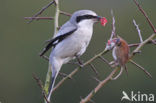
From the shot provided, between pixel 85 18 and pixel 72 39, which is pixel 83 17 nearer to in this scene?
pixel 85 18

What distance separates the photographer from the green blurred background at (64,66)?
30.1ft

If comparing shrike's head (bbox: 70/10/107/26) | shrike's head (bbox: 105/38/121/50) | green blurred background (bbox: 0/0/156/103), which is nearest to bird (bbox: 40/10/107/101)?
shrike's head (bbox: 70/10/107/26)

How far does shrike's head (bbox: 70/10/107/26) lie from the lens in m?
2.65

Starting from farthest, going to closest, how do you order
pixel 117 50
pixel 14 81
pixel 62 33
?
pixel 14 81, pixel 62 33, pixel 117 50

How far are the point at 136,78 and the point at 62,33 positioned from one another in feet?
25.3

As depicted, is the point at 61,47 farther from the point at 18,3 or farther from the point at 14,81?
the point at 18,3

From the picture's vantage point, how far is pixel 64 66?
849 centimetres

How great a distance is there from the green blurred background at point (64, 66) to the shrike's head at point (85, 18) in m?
5.59

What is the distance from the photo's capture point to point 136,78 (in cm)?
1023

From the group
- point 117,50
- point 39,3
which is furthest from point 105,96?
point 117,50

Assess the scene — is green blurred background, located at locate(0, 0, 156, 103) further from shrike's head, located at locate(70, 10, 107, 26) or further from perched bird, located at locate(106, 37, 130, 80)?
perched bird, located at locate(106, 37, 130, 80)

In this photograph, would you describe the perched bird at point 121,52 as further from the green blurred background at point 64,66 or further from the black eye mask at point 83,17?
the green blurred background at point 64,66

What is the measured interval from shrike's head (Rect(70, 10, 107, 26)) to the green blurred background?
18.3ft

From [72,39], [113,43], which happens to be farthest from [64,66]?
[113,43]
